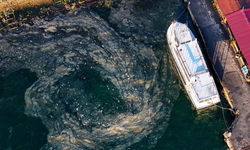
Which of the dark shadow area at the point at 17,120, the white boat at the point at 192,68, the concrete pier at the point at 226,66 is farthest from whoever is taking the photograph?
the white boat at the point at 192,68

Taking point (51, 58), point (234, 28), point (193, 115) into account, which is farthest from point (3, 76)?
point (234, 28)

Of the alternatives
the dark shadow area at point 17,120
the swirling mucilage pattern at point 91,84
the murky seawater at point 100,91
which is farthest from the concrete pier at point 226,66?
the dark shadow area at point 17,120

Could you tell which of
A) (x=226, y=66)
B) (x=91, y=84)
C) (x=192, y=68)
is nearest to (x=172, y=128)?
(x=192, y=68)

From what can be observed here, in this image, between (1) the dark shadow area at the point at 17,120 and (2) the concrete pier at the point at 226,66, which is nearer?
(2) the concrete pier at the point at 226,66

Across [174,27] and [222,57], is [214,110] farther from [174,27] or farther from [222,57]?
[174,27]

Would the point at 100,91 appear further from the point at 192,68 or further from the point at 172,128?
the point at 192,68

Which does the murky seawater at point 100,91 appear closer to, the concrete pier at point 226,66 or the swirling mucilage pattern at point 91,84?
the swirling mucilage pattern at point 91,84

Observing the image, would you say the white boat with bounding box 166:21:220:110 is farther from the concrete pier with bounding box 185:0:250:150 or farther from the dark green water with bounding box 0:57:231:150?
the concrete pier with bounding box 185:0:250:150
